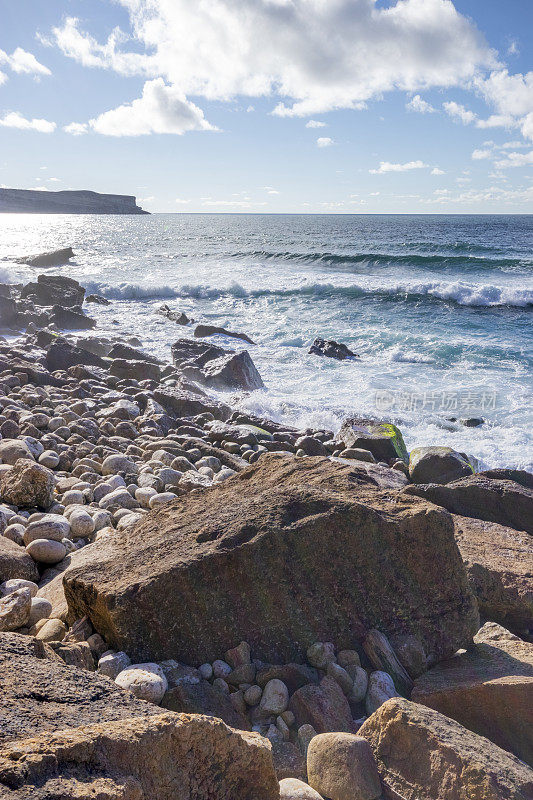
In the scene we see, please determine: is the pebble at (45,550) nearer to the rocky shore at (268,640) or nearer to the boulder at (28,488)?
the rocky shore at (268,640)

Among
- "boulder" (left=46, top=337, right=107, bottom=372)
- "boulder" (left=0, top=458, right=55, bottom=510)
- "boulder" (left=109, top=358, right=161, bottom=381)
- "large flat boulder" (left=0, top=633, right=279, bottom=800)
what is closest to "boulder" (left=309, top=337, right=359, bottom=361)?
"boulder" (left=109, top=358, right=161, bottom=381)

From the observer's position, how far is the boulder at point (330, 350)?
38.3 ft

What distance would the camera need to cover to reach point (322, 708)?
204 centimetres

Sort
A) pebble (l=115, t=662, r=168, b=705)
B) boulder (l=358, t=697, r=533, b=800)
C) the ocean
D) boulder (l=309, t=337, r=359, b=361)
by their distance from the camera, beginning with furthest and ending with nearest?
boulder (l=309, t=337, r=359, b=361) < the ocean < pebble (l=115, t=662, r=168, b=705) < boulder (l=358, t=697, r=533, b=800)

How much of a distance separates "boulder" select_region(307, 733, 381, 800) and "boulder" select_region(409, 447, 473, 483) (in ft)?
12.1

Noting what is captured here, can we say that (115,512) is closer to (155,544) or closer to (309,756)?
(155,544)

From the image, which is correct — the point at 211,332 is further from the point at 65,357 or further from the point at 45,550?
the point at 45,550

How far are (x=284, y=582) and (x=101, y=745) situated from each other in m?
1.21

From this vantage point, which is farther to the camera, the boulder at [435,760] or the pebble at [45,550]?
the pebble at [45,550]

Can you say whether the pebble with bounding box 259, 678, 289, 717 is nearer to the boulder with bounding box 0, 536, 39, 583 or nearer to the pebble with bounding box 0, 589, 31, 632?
the pebble with bounding box 0, 589, 31, 632

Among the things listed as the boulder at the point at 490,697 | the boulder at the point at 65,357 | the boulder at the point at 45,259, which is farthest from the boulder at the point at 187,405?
the boulder at the point at 45,259

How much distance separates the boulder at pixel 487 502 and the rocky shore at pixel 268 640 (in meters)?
0.01

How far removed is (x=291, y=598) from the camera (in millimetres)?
2314

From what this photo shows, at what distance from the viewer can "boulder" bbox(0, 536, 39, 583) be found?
9.26ft
